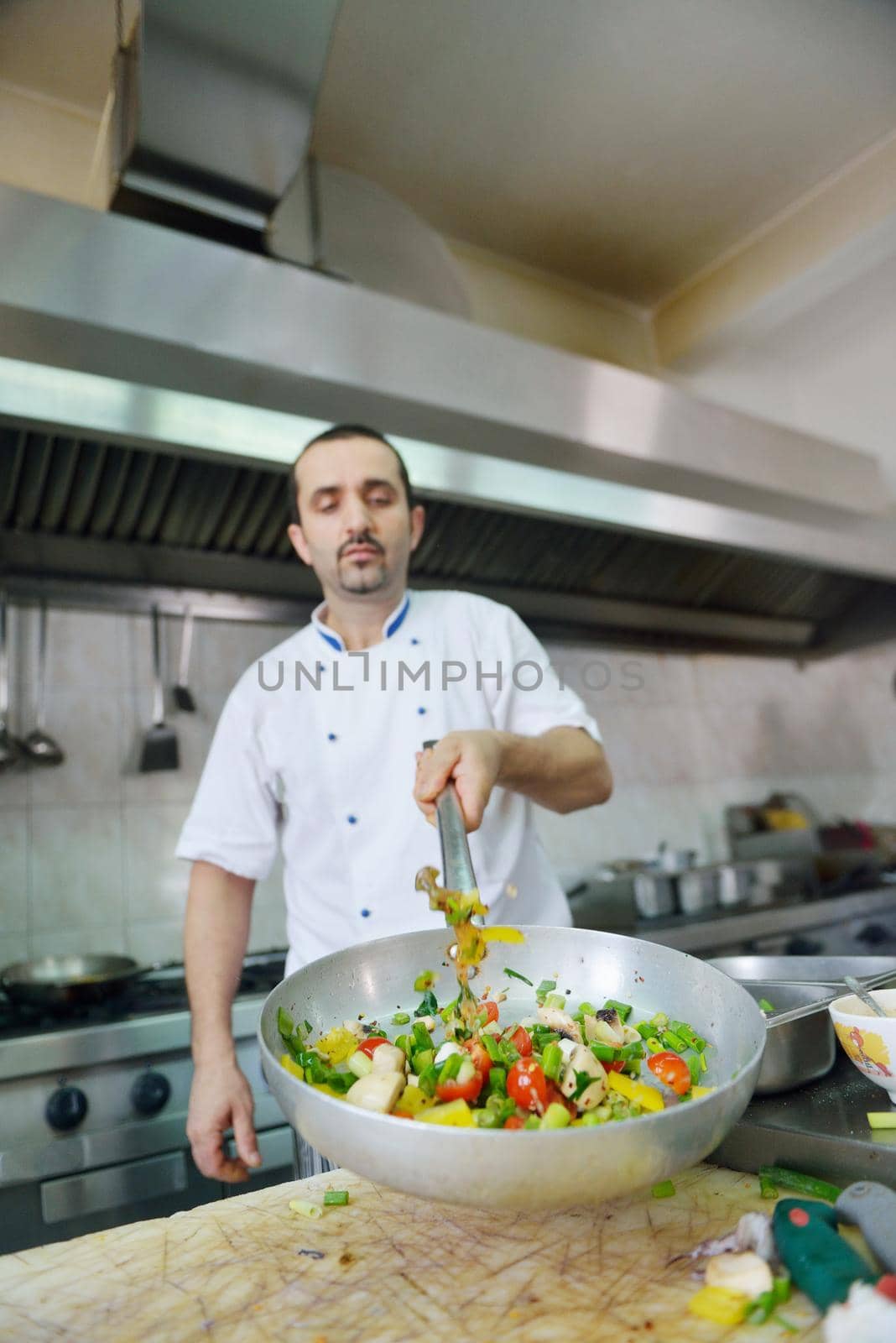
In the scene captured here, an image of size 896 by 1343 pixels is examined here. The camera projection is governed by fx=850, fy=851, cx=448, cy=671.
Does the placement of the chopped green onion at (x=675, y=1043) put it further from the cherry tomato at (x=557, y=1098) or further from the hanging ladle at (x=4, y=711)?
the hanging ladle at (x=4, y=711)

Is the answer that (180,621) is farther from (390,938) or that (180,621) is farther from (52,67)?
(390,938)

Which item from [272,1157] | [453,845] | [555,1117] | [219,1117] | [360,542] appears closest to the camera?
[555,1117]

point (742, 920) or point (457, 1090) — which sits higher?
point (457, 1090)

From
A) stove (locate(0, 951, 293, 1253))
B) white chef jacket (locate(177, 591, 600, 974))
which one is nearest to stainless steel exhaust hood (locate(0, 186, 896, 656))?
white chef jacket (locate(177, 591, 600, 974))

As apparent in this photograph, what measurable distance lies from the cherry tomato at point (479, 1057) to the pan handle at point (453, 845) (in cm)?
13

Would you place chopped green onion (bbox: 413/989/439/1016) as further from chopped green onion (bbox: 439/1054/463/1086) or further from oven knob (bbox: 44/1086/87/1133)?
oven knob (bbox: 44/1086/87/1133)

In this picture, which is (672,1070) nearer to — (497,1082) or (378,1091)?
(497,1082)

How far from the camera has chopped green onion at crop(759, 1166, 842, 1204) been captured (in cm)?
70

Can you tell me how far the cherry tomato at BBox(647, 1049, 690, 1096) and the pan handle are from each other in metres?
0.21

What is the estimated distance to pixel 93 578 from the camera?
86.7 inches

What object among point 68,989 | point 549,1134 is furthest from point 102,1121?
point 549,1134

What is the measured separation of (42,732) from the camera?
2.16m

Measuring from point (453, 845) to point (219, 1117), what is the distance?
585 mm

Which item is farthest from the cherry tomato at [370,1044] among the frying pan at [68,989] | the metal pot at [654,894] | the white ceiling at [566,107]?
the metal pot at [654,894]
